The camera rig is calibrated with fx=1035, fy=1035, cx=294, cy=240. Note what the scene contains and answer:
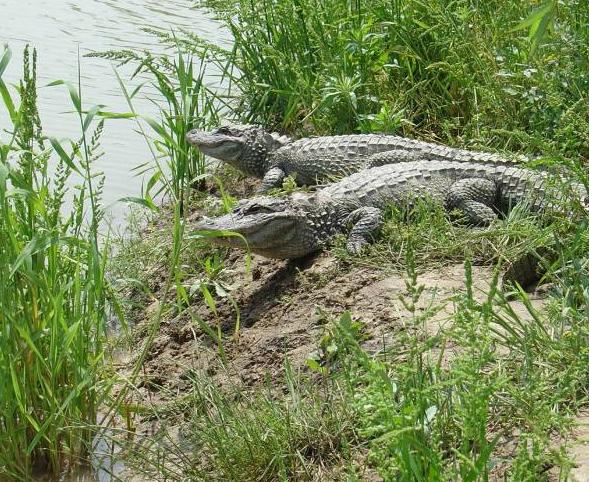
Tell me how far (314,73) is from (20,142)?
3708 millimetres

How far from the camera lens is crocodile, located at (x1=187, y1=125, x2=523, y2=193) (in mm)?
6605

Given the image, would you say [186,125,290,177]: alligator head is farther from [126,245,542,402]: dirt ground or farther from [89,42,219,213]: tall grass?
[126,245,542,402]: dirt ground

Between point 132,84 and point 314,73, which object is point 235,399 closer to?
point 314,73

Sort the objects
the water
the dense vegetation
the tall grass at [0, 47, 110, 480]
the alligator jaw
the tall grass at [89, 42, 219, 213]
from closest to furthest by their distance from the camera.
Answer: the dense vegetation
the tall grass at [0, 47, 110, 480]
the tall grass at [89, 42, 219, 213]
the alligator jaw
the water

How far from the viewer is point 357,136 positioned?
273 inches

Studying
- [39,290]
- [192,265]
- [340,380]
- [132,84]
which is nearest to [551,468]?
[340,380]

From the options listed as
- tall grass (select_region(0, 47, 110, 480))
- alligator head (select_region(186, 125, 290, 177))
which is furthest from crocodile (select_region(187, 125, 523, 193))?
tall grass (select_region(0, 47, 110, 480))

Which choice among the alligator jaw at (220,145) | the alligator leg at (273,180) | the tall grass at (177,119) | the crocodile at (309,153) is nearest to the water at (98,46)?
the tall grass at (177,119)

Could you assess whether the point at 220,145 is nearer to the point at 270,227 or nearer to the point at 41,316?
the point at 270,227

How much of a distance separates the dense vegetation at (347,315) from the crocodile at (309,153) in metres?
Answer: 0.20

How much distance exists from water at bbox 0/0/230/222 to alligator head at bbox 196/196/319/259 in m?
1.87

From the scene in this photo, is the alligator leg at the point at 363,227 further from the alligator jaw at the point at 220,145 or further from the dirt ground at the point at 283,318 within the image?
the alligator jaw at the point at 220,145

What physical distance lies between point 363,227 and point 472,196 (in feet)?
2.26

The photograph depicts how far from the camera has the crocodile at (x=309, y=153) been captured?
661 centimetres
